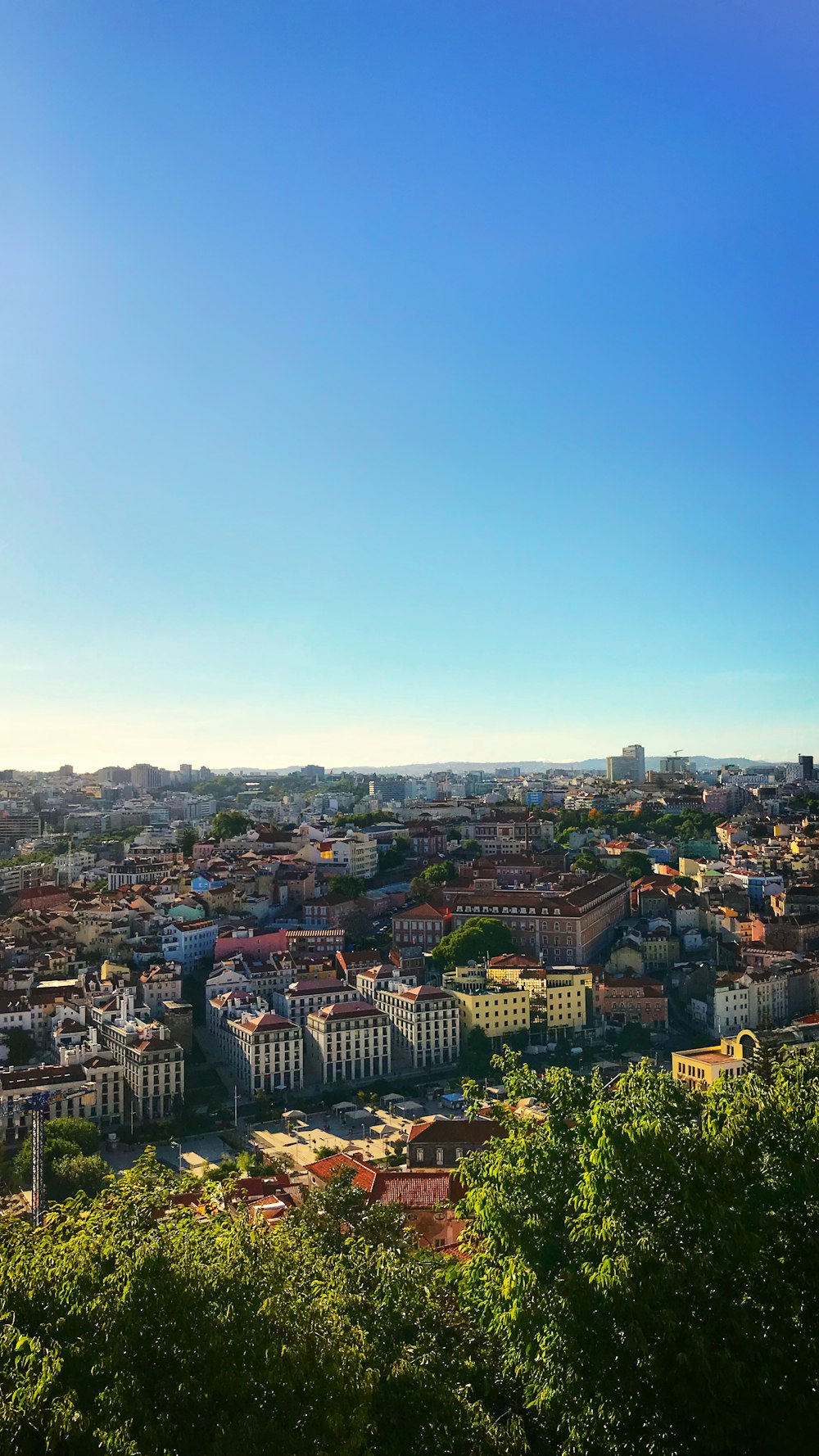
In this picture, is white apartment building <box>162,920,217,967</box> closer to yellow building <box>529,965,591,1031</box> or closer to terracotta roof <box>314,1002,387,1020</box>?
terracotta roof <box>314,1002,387,1020</box>

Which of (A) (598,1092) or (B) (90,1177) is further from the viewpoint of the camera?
(B) (90,1177)

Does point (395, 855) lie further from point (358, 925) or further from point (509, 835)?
Result: point (358, 925)

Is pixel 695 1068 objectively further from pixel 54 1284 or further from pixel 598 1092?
pixel 54 1284

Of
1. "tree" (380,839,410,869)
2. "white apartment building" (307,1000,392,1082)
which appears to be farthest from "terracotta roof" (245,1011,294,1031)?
"tree" (380,839,410,869)

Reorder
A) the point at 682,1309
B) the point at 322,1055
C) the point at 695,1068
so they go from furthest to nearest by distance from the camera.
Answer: the point at 322,1055
the point at 695,1068
the point at 682,1309

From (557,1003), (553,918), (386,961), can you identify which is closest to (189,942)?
(386,961)

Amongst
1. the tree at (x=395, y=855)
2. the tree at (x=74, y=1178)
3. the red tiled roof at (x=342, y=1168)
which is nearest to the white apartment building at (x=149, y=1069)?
the tree at (x=74, y=1178)

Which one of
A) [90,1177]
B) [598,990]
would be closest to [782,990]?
[598,990]

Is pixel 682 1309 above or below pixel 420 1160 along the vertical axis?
above
